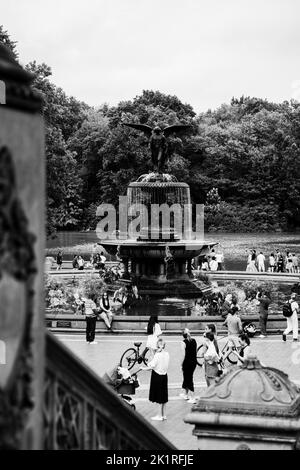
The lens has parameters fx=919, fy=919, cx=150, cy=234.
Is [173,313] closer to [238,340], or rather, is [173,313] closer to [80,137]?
[238,340]

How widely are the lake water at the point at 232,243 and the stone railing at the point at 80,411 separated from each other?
152 feet

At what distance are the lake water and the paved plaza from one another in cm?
2960

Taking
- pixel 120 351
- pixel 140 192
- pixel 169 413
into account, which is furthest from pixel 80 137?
pixel 169 413

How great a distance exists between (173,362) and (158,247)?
9271mm

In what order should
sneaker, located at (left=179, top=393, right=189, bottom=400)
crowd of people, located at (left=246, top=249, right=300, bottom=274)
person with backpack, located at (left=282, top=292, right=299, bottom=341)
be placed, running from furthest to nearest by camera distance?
crowd of people, located at (left=246, top=249, right=300, bottom=274) → person with backpack, located at (left=282, top=292, right=299, bottom=341) → sneaker, located at (left=179, top=393, right=189, bottom=400)

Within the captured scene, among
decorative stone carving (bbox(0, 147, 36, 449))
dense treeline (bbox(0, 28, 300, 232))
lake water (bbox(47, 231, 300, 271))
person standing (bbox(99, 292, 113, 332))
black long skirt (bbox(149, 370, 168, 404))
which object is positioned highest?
dense treeline (bbox(0, 28, 300, 232))

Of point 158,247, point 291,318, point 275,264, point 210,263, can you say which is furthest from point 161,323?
point 275,264

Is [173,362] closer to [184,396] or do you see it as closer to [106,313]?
[184,396]

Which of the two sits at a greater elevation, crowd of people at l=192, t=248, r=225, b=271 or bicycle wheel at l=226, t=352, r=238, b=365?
crowd of people at l=192, t=248, r=225, b=271

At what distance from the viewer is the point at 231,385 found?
6629 millimetres

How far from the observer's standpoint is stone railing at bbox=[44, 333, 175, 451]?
356 cm

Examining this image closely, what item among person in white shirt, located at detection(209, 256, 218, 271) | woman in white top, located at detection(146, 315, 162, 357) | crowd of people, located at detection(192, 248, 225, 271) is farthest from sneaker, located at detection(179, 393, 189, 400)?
person in white shirt, located at detection(209, 256, 218, 271)

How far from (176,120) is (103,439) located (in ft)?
238

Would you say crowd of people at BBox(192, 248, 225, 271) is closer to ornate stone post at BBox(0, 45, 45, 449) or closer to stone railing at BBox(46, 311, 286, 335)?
stone railing at BBox(46, 311, 286, 335)
